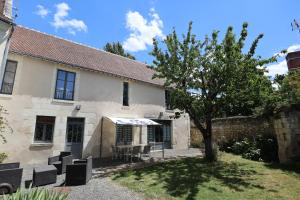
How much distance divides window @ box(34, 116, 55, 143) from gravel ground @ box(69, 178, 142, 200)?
22.6ft

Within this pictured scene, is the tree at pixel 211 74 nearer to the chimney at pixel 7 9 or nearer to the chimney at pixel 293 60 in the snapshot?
the chimney at pixel 7 9

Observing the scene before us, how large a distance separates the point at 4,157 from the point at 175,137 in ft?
50.5

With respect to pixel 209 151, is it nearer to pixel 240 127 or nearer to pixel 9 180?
pixel 240 127

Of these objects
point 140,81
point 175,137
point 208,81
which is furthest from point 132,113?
point 208,81

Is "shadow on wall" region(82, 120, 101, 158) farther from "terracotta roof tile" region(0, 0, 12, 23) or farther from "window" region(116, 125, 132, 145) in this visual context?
"terracotta roof tile" region(0, 0, 12, 23)

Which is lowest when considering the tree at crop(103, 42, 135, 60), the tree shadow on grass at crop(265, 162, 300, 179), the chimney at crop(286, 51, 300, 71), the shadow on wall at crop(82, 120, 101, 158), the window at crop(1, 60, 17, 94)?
the tree shadow on grass at crop(265, 162, 300, 179)

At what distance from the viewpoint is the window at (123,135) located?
1820cm

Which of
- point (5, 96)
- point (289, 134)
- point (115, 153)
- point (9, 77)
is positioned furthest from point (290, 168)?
point (9, 77)

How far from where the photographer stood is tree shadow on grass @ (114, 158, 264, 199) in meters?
8.30

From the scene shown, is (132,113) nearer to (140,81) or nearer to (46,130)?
(140,81)

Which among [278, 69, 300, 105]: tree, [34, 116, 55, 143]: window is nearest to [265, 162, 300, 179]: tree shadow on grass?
[278, 69, 300, 105]: tree

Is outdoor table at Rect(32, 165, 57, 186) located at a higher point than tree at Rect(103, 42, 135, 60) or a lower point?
lower

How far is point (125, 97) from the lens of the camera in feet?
62.6

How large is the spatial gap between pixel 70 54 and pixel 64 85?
10.3ft
